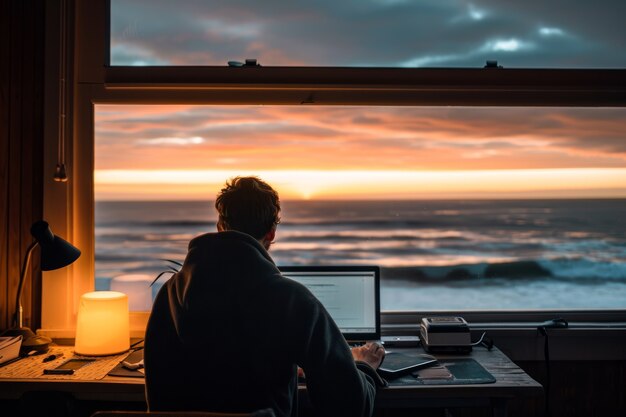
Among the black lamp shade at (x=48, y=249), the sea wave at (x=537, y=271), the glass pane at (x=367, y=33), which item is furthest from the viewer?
the sea wave at (x=537, y=271)

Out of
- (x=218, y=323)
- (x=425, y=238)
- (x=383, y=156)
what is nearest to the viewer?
(x=218, y=323)

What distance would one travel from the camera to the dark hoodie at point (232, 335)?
55.9 inches

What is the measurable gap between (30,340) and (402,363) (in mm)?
1495

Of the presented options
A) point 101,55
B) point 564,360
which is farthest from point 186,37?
point 564,360

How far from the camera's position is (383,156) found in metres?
2.98

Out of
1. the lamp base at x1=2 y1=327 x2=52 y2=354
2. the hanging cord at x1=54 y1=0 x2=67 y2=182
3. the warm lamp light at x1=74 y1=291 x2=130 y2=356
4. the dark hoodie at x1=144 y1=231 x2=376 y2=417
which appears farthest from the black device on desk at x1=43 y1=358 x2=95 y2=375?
the hanging cord at x1=54 y1=0 x2=67 y2=182

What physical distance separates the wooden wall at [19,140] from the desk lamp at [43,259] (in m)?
0.12

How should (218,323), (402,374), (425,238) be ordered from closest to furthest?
(218,323), (402,374), (425,238)

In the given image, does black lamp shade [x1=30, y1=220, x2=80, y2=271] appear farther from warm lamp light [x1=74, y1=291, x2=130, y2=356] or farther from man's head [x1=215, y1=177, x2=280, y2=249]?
man's head [x1=215, y1=177, x2=280, y2=249]

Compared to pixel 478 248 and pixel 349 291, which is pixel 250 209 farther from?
pixel 478 248

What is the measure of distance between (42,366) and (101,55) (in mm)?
1359

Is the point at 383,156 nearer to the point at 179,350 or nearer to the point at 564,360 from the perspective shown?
the point at 564,360

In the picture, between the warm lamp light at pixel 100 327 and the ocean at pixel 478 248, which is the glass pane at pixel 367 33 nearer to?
the ocean at pixel 478 248

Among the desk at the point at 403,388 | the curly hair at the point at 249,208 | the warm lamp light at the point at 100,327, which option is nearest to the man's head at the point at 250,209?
the curly hair at the point at 249,208
